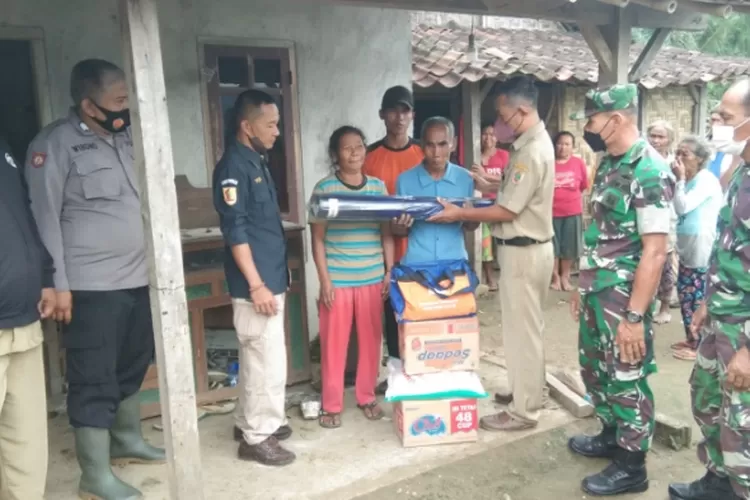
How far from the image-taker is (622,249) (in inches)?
127

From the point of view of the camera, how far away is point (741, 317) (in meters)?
2.73

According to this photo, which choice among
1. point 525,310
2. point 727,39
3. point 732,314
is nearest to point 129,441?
point 525,310

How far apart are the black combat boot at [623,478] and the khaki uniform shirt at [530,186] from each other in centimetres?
122

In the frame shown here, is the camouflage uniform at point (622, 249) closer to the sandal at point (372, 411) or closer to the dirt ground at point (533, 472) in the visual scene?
the dirt ground at point (533, 472)

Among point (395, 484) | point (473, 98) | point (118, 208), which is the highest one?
point (473, 98)

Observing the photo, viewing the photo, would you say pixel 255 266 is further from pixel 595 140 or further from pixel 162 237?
pixel 595 140

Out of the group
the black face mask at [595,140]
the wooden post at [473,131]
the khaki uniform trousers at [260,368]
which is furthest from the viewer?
the wooden post at [473,131]

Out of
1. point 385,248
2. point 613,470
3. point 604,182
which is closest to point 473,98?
point 385,248

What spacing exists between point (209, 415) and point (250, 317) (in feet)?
3.72

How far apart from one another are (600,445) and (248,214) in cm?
230

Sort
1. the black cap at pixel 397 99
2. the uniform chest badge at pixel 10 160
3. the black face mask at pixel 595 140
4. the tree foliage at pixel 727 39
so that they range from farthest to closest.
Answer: the tree foliage at pixel 727 39
the black cap at pixel 397 99
the black face mask at pixel 595 140
the uniform chest badge at pixel 10 160

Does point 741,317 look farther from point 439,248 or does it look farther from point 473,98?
point 473,98

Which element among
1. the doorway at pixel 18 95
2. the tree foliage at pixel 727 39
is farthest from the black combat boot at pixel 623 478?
the tree foliage at pixel 727 39

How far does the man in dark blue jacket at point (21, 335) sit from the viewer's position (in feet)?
9.09
